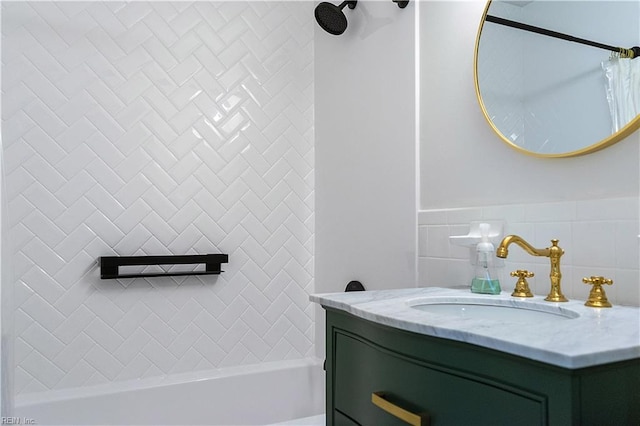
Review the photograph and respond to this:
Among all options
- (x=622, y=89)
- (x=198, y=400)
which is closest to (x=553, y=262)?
(x=622, y=89)

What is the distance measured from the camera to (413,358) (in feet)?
3.43

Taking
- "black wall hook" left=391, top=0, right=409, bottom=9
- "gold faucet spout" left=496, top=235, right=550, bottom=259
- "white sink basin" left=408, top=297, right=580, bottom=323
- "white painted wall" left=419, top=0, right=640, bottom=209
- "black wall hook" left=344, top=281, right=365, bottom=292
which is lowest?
"black wall hook" left=344, top=281, right=365, bottom=292

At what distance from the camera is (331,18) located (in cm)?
223

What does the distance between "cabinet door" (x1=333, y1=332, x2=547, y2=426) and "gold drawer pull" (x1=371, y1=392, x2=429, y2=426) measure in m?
0.01

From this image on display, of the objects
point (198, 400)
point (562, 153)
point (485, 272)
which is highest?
point (562, 153)

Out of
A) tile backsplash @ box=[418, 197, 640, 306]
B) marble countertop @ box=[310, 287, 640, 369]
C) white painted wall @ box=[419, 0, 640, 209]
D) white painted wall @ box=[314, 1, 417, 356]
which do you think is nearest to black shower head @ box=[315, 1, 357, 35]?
white painted wall @ box=[314, 1, 417, 356]

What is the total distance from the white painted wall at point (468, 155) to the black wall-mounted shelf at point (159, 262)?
948 millimetres

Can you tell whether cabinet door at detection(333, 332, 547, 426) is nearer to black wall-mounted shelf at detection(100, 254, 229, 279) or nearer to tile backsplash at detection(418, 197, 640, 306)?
tile backsplash at detection(418, 197, 640, 306)

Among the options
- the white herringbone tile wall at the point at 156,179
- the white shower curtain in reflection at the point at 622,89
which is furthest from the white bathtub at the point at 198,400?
the white shower curtain in reflection at the point at 622,89

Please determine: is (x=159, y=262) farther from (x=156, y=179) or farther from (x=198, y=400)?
(x=198, y=400)

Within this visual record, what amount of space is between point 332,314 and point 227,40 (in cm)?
155

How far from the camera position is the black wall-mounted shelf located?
2150mm

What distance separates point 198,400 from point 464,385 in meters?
1.54

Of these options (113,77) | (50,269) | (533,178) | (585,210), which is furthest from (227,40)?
(585,210)
